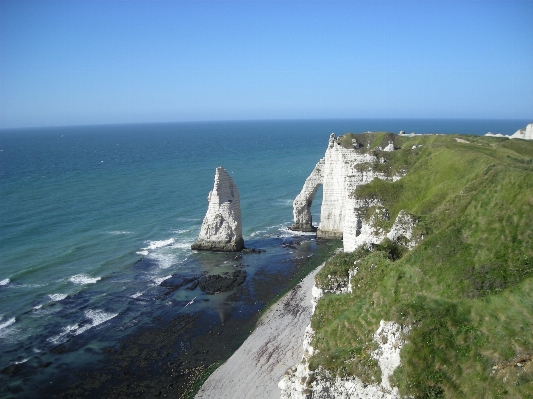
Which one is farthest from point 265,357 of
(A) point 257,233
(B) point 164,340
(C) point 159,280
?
(A) point 257,233

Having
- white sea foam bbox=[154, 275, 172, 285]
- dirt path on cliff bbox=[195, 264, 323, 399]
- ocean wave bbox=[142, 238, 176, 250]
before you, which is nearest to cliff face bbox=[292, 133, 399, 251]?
dirt path on cliff bbox=[195, 264, 323, 399]

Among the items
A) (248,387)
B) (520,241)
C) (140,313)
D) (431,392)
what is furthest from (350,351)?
(140,313)

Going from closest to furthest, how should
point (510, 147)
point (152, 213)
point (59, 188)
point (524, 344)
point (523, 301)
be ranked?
point (524, 344), point (523, 301), point (510, 147), point (152, 213), point (59, 188)

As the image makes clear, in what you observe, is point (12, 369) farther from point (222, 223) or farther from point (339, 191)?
point (339, 191)

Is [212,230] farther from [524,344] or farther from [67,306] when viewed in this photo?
[524,344]

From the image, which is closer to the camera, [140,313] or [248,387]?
[248,387]

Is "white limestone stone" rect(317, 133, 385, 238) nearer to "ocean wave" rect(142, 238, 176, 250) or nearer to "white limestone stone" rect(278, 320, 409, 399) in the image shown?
"ocean wave" rect(142, 238, 176, 250)
